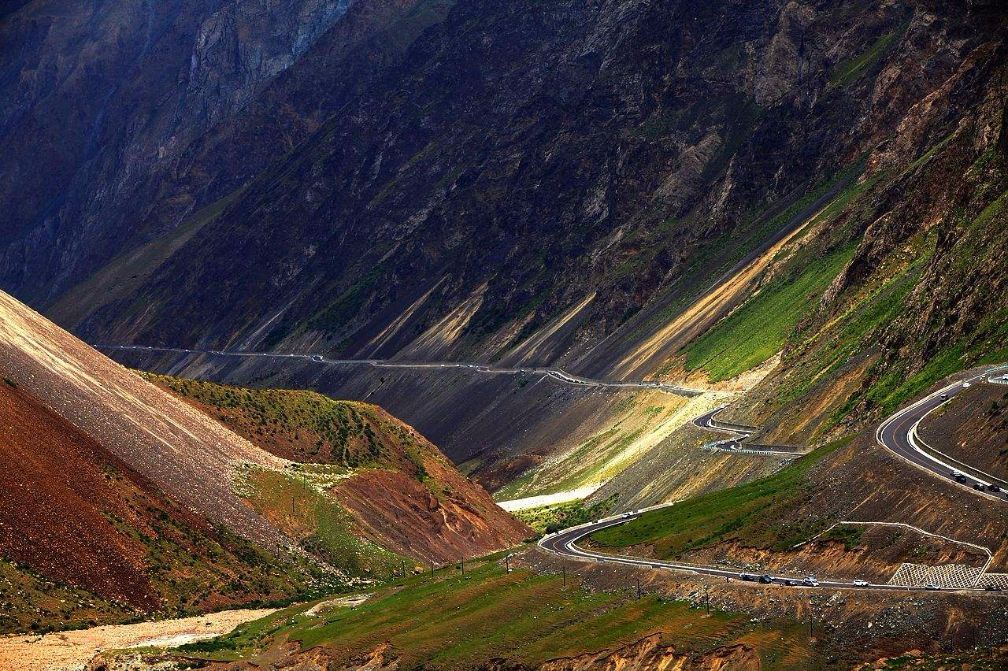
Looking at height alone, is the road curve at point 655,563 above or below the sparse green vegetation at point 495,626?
below

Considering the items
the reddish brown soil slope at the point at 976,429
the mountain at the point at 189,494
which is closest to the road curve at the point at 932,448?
the reddish brown soil slope at the point at 976,429

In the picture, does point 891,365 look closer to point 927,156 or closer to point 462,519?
point 462,519

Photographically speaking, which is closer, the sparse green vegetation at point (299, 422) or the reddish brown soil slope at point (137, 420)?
the reddish brown soil slope at point (137, 420)

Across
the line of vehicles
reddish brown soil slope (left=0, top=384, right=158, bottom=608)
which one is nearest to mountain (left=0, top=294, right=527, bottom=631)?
reddish brown soil slope (left=0, top=384, right=158, bottom=608)

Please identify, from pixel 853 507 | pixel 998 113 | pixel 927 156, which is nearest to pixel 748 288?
pixel 927 156

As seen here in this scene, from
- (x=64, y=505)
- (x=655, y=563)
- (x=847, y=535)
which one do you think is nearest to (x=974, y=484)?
(x=847, y=535)

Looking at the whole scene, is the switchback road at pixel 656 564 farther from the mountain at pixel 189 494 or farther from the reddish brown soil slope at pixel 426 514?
the mountain at pixel 189 494
